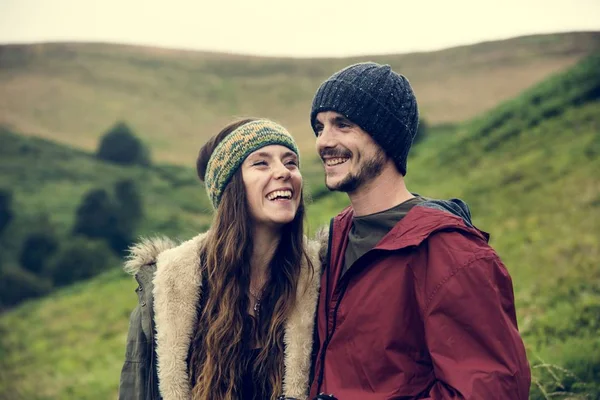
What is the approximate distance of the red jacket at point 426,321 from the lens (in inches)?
92.5

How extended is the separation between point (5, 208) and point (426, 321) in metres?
36.9

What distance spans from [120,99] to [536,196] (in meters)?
48.1

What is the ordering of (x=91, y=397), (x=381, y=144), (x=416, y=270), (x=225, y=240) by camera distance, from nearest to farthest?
(x=416, y=270)
(x=381, y=144)
(x=225, y=240)
(x=91, y=397)

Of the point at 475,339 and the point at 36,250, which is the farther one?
the point at 36,250

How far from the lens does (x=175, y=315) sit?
10.9 ft

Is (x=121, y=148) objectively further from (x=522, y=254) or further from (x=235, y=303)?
(x=235, y=303)

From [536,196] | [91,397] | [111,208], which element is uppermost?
[111,208]

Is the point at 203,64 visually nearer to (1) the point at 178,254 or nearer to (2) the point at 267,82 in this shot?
(2) the point at 267,82

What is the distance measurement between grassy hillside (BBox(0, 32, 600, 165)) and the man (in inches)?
1337

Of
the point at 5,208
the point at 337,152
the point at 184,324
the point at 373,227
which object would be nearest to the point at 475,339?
the point at 373,227

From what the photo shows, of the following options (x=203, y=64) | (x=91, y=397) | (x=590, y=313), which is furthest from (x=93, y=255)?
(x=203, y=64)

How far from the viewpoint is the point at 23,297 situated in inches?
1041

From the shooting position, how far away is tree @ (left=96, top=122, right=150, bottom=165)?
144 feet

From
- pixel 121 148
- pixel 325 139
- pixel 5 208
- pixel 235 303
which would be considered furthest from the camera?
pixel 121 148
